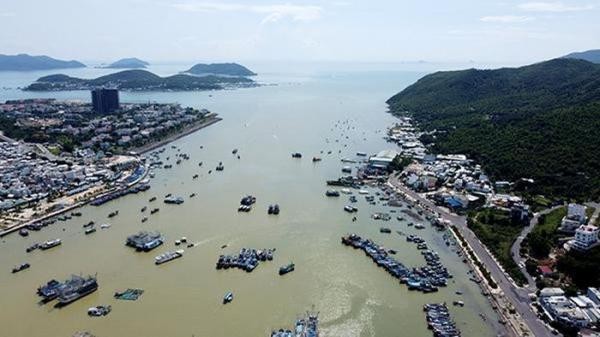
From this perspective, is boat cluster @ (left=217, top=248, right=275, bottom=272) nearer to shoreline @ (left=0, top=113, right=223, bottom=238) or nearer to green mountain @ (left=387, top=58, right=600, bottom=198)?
shoreline @ (left=0, top=113, right=223, bottom=238)

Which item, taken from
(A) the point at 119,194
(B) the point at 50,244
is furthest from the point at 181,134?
(B) the point at 50,244

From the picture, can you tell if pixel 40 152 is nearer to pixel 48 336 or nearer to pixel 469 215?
pixel 48 336

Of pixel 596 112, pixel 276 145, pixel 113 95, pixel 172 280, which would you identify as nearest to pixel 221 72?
pixel 113 95

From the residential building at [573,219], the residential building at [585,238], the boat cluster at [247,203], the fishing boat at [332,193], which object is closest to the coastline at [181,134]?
the boat cluster at [247,203]

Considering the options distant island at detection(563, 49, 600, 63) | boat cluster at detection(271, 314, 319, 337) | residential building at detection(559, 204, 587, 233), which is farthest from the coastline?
distant island at detection(563, 49, 600, 63)

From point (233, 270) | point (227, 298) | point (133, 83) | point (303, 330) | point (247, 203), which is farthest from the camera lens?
point (133, 83)

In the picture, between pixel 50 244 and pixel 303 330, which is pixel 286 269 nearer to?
pixel 303 330

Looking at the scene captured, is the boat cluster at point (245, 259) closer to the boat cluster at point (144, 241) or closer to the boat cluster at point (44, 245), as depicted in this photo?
the boat cluster at point (144, 241)
